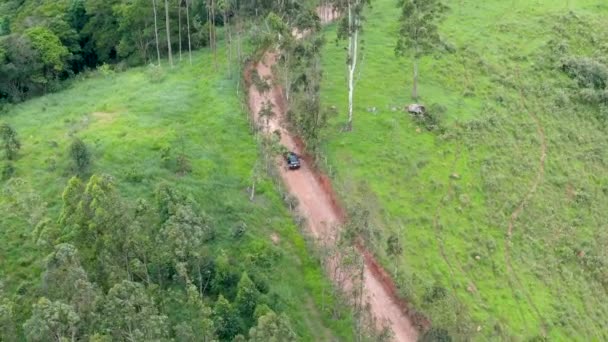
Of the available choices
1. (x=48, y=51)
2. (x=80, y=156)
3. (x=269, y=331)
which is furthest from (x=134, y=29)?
(x=269, y=331)

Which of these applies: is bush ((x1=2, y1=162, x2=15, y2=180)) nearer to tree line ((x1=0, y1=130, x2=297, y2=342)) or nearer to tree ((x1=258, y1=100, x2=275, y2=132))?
tree line ((x1=0, y1=130, x2=297, y2=342))

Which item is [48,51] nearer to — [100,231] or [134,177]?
[134,177]

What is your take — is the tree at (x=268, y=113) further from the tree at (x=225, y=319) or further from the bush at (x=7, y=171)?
the tree at (x=225, y=319)

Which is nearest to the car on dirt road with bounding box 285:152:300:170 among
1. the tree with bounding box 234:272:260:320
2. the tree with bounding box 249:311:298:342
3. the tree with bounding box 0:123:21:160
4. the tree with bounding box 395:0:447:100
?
the tree with bounding box 395:0:447:100

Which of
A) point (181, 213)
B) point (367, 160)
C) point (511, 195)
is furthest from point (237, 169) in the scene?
point (511, 195)

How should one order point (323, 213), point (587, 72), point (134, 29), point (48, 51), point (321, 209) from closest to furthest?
1. point (323, 213)
2. point (321, 209)
3. point (48, 51)
4. point (587, 72)
5. point (134, 29)
